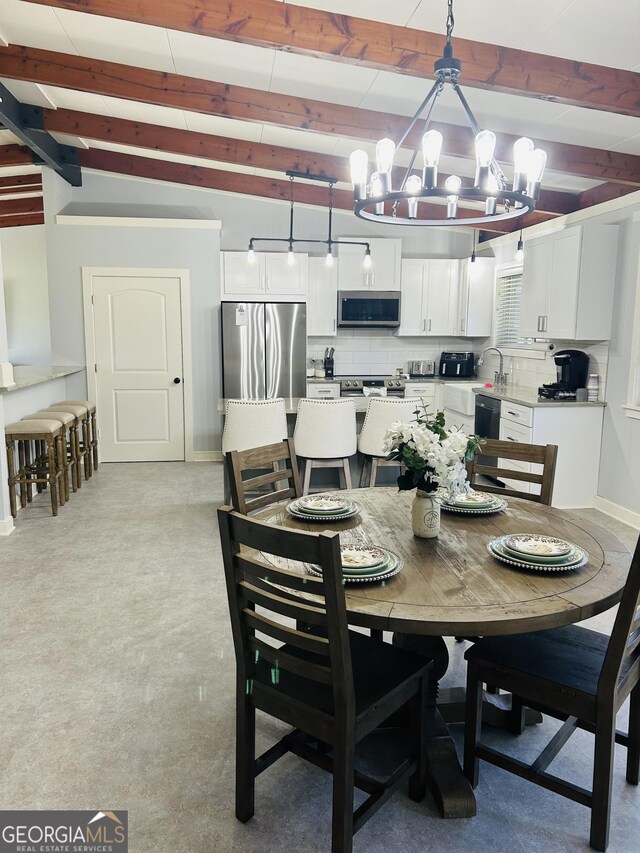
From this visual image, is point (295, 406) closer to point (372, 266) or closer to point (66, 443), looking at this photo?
point (66, 443)

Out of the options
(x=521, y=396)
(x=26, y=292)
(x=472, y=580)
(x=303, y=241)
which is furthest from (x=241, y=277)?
(x=472, y=580)

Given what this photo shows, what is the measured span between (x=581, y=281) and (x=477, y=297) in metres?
2.23

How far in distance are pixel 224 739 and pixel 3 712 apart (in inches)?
35.4

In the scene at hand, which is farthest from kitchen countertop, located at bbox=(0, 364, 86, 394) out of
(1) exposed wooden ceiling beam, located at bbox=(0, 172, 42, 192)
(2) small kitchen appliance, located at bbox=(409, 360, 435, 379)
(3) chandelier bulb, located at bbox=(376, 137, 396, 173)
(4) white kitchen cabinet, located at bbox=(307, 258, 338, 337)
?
(2) small kitchen appliance, located at bbox=(409, 360, 435, 379)

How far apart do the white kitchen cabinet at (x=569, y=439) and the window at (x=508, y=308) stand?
152 centimetres

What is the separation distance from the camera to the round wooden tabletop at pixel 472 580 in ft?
5.17

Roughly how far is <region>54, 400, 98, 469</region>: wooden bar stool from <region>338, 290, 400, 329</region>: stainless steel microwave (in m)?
2.82

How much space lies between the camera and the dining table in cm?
158

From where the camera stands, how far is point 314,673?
5.32 ft

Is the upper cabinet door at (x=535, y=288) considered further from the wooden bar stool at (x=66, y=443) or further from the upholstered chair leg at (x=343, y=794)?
the upholstered chair leg at (x=343, y=794)

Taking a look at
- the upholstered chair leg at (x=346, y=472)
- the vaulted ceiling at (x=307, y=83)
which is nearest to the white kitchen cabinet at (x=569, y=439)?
the upholstered chair leg at (x=346, y=472)

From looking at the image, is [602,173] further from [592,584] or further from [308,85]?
[592,584]

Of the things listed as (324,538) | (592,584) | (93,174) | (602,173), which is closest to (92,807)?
(324,538)

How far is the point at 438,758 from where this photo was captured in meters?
2.04
